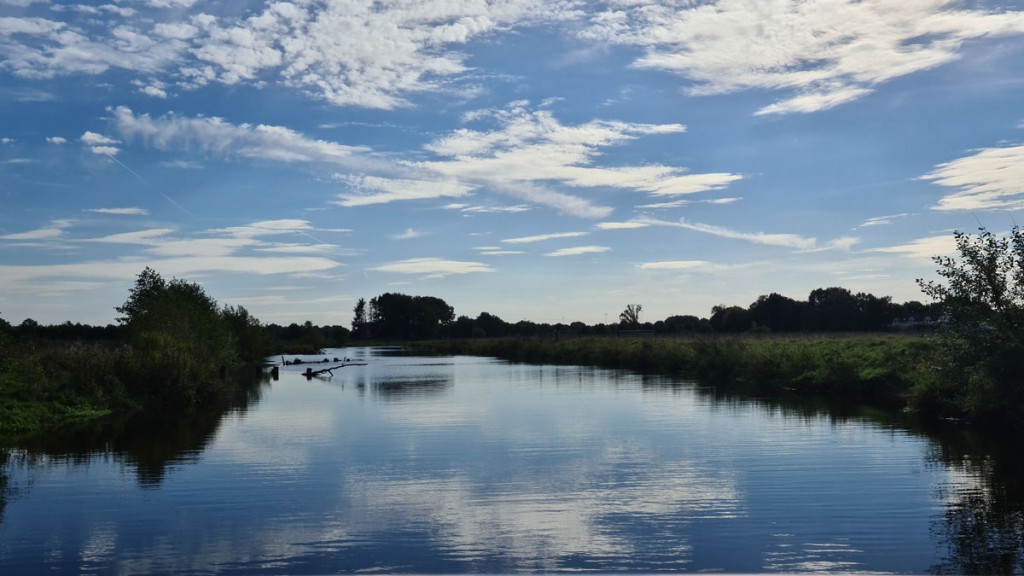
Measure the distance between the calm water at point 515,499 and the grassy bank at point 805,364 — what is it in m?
8.73

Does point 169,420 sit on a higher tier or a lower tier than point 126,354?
lower

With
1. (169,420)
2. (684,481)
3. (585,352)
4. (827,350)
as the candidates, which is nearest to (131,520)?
(684,481)

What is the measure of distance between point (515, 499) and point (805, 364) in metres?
31.8

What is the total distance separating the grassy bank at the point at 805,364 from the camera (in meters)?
37.0

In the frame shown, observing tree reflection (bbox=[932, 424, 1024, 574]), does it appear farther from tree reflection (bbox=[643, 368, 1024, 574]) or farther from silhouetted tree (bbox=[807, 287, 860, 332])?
silhouetted tree (bbox=[807, 287, 860, 332])

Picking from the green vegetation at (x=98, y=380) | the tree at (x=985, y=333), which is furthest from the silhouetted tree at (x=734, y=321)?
the tree at (x=985, y=333)

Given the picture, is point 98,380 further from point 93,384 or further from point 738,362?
point 738,362

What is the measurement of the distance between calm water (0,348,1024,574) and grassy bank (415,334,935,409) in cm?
873

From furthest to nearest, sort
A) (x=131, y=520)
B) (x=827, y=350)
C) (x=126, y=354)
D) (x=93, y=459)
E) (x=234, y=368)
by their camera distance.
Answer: (x=234, y=368) < (x=827, y=350) < (x=126, y=354) < (x=93, y=459) < (x=131, y=520)

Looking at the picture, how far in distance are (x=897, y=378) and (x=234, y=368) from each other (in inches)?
2630

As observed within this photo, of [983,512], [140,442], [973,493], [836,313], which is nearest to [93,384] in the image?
[140,442]

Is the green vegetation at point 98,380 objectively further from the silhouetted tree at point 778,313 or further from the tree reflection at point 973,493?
the silhouetted tree at point 778,313

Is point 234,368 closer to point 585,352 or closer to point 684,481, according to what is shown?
point 585,352

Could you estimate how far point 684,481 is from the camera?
756 inches
